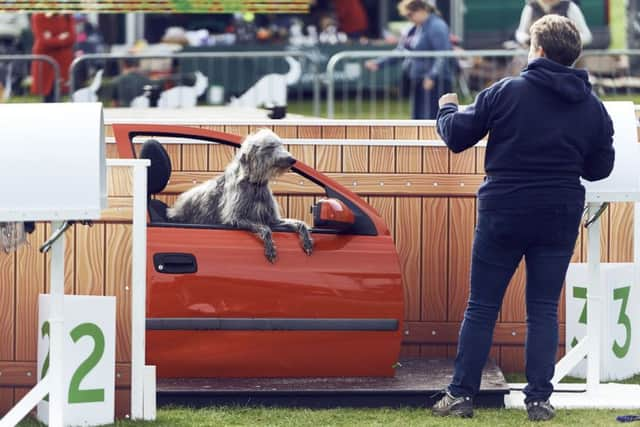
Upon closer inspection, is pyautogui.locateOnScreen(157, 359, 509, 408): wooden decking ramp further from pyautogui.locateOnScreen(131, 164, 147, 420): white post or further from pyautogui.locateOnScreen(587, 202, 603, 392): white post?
pyautogui.locateOnScreen(587, 202, 603, 392): white post

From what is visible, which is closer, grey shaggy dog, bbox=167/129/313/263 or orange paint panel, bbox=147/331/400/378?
orange paint panel, bbox=147/331/400/378

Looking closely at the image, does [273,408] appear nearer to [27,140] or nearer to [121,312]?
[121,312]

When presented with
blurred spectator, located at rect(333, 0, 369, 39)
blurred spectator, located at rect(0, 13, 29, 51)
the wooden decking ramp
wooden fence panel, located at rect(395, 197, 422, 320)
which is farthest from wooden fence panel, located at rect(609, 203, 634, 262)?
blurred spectator, located at rect(0, 13, 29, 51)

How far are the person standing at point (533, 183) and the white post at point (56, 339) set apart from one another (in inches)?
69.1

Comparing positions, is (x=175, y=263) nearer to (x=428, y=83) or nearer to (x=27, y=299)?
(x=27, y=299)

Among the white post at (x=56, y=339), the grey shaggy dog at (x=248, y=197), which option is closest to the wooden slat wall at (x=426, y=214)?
the grey shaggy dog at (x=248, y=197)

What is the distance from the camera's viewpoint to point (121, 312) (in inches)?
266

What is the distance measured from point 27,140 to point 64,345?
0.92 m

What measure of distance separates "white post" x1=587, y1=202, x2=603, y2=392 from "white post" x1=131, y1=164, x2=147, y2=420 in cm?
213

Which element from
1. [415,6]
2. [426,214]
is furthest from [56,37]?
[426,214]

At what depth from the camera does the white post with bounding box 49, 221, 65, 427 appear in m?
6.15

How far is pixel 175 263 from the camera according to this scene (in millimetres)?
7094

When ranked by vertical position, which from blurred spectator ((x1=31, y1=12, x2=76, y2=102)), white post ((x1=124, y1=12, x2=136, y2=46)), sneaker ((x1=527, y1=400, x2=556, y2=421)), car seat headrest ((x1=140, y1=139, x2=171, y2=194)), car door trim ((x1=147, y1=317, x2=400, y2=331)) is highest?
white post ((x1=124, y1=12, x2=136, y2=46))

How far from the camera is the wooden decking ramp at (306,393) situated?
699 centimetres
